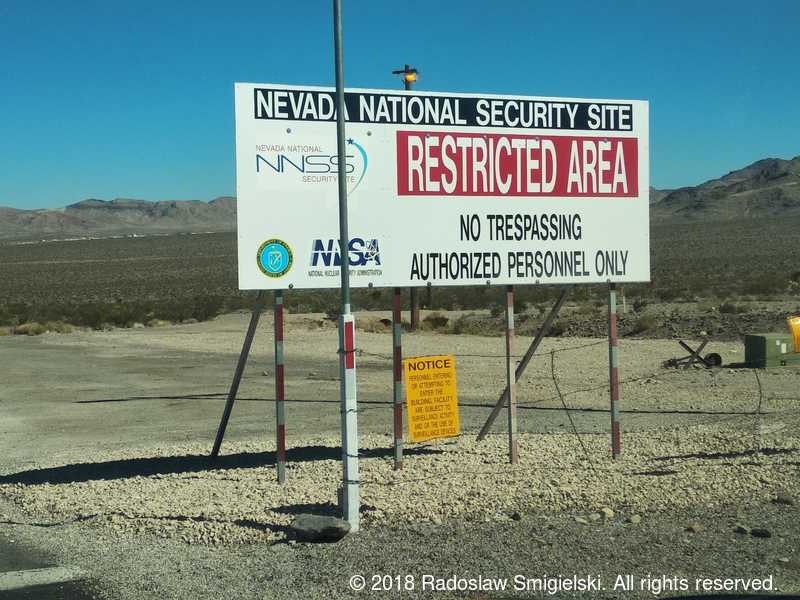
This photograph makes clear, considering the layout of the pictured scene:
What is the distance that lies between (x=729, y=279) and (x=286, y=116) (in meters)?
48.6

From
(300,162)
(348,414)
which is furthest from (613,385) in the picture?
(300,162)

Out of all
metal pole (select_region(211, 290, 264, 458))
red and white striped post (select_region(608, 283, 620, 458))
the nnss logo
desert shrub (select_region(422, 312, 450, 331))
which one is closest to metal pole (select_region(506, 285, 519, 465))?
red and white striped post (select_region(608, 283, 620, 458))

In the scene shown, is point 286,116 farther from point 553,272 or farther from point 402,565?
point 402,565

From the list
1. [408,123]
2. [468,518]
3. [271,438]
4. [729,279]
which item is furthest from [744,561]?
[729,279]

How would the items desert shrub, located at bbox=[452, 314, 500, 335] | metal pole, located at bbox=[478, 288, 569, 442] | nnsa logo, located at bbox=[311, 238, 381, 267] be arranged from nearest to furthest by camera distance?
nnsa logo, located at bbox=[311, 238, 381, 267]
metal pole, located at bbox=[478, 288, 569, 442]
desert shrub, located at bbox=[452, 314, 500, 335]

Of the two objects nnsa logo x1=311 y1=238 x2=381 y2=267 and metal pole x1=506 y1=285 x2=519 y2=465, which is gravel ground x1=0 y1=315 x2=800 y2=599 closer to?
metal pole x1=506 y1=285 x2=519 y2=465

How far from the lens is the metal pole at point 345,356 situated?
755cm

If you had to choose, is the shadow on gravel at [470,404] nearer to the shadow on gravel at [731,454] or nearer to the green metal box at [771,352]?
the shadow on gravel at [731,454]

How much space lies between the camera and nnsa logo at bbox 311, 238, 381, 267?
923 cm

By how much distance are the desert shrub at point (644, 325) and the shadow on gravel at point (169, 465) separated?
16574 mm

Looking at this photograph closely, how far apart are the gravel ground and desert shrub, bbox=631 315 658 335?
10270mm

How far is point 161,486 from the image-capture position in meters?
9.28

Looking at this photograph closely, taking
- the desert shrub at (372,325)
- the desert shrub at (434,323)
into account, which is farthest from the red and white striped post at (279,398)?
the desert shrub at (372,325)

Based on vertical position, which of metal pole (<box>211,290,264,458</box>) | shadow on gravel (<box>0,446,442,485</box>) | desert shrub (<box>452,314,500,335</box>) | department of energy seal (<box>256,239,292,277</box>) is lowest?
shadow on gravel (<box>0,446,442,485</box>)
